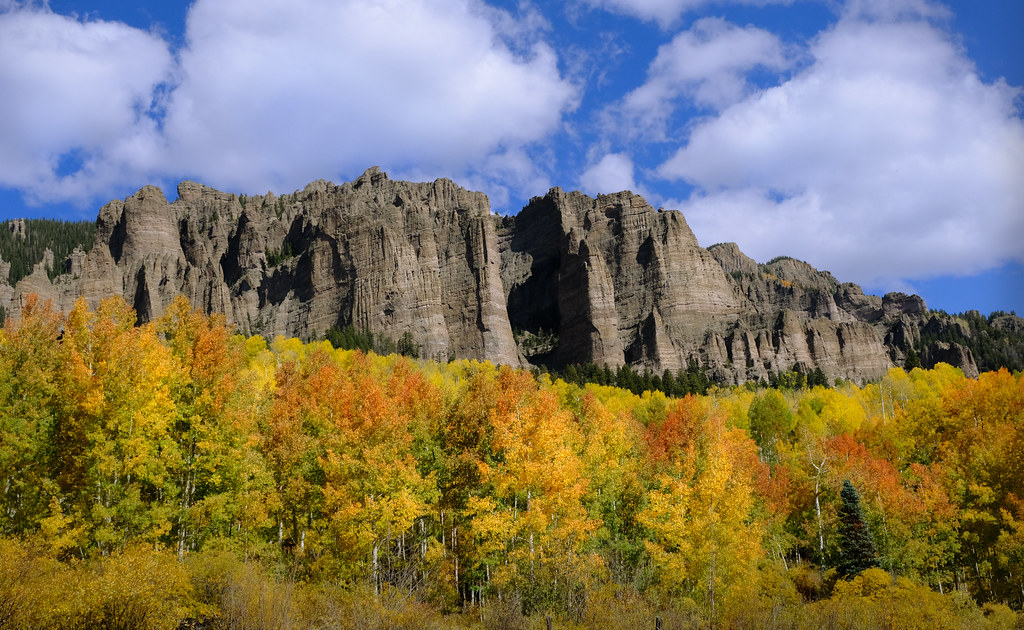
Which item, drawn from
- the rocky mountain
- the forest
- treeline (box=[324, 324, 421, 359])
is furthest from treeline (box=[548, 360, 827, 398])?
the forest

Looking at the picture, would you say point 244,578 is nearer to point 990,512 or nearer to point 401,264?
point 990,512

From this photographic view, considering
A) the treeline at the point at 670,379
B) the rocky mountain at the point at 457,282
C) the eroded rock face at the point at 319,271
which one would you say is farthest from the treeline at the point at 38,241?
the treeline at the point at 670,379

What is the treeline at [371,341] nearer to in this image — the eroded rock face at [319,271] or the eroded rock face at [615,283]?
the eroded rock face at [319,271]

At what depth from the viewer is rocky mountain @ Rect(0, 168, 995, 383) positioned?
387 feet

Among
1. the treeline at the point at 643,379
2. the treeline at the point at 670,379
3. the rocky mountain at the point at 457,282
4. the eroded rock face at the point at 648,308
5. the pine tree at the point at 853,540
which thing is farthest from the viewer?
the eroded rock face at the point at 648,308

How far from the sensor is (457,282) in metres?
128

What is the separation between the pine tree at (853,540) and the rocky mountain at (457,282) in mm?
80310

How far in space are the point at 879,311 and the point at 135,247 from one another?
187m

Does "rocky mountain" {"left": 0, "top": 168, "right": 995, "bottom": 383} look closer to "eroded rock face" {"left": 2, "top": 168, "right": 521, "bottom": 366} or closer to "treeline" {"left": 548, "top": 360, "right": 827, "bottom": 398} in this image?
"eroded rock face" {"left": 2, "top": 168, "right": 521, "bottom": 366}

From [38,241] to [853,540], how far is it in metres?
174

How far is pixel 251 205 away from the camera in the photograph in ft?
481

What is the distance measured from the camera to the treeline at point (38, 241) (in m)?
138

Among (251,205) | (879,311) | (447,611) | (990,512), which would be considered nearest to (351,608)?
(447,611)

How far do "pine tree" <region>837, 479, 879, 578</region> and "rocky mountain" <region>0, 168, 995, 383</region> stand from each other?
3162 inches
